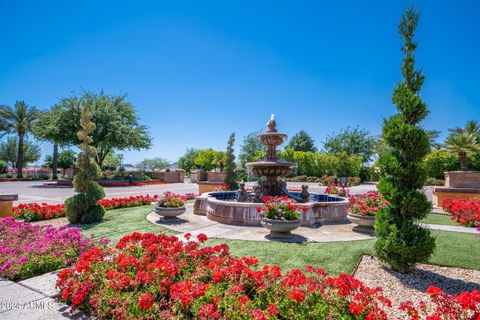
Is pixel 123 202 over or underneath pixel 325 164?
underneath

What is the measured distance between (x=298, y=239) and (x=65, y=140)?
33643mm

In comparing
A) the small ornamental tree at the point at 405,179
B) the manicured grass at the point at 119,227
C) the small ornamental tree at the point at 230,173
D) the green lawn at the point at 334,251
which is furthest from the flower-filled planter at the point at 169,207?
the small ornamental tree at the point at 230,173

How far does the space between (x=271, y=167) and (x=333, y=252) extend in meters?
5.24

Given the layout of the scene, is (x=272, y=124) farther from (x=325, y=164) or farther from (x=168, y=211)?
(x=325, y=164)

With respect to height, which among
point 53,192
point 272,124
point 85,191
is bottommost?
point 53,192

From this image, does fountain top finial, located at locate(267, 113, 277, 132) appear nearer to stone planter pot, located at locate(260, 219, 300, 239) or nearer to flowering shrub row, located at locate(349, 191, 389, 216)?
flowering shrub row, located at locate(349, 191, 389, 216)

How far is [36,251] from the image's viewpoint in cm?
516

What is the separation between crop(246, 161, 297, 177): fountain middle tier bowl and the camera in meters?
10.6

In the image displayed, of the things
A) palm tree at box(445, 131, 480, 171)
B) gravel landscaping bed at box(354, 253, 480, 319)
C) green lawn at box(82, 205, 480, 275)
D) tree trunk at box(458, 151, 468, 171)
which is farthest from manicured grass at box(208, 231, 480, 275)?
palm tree at box(445, 131, 480, 171)

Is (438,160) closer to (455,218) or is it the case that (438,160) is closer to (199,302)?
(455,218)

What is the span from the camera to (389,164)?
4859 millimetres

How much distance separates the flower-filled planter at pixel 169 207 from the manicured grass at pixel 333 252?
2.92 meters

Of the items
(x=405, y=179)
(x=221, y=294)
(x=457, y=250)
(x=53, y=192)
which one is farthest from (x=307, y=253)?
(x=53, y=192)

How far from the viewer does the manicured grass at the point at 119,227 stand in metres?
7.84
